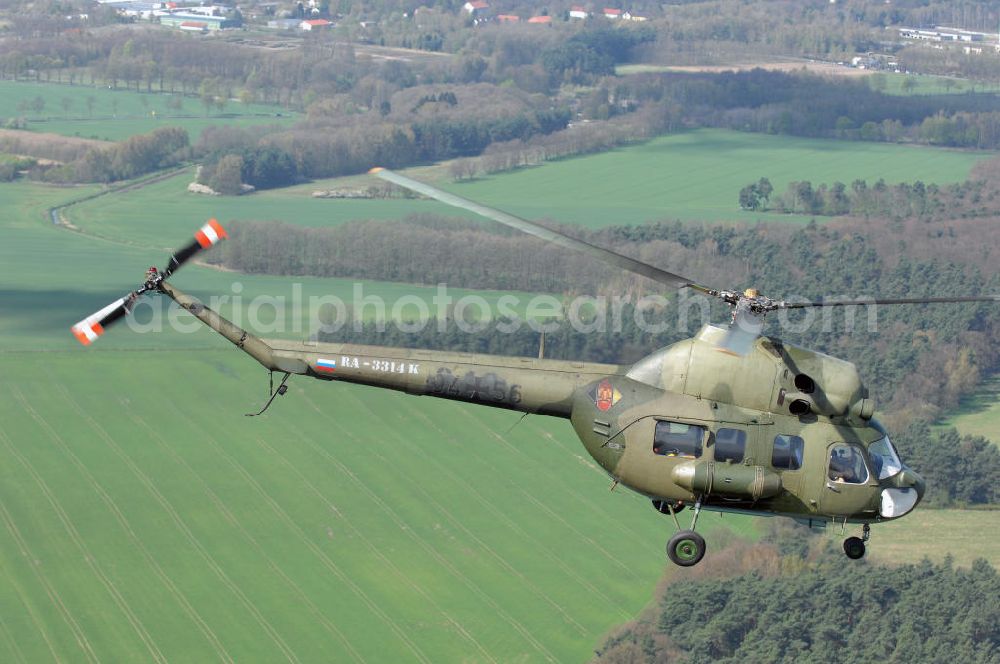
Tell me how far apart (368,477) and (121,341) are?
2645 cm

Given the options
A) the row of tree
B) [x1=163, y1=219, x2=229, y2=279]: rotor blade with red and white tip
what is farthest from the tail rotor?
the row of tree

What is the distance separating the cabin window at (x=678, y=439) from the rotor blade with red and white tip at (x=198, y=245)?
410 inches

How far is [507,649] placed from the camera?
68312 mm

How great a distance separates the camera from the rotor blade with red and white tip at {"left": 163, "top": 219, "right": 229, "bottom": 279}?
116ft

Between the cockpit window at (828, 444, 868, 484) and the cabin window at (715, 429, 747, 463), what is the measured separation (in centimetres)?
181

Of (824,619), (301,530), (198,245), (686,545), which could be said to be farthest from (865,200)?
(686,545)

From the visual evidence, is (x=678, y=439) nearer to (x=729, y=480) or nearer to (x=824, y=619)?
(x=729, y=480)

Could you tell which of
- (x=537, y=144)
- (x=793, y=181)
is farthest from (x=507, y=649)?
(x=537, y=144)

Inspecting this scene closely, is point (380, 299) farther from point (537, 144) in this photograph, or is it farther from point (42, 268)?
point (537, 144)

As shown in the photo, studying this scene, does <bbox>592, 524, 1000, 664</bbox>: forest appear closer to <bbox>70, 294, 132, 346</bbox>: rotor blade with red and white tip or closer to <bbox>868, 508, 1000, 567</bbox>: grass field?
<bbox>868, 508, 1000, 567</bbox>: grass field

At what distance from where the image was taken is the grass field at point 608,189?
151 m

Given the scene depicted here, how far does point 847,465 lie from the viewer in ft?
107

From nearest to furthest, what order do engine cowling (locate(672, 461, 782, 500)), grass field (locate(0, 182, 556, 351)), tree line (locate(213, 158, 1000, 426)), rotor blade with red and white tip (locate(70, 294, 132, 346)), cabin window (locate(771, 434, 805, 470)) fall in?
1. engine cowling (locate(672, 461, 782, 500))
2. cabin window (locate(771, 434, 805, 470))
3. rotor blade with red and white tip (locate(70, 294, 132, 346))
4. grass field (locate(0, 182, 556, 351))
5. tree line (locate(213, 158, 1000, 426))

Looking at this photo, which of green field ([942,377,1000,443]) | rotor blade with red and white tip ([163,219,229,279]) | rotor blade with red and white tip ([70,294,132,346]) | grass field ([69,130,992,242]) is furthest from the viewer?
grass field ([69,130,992,242])
